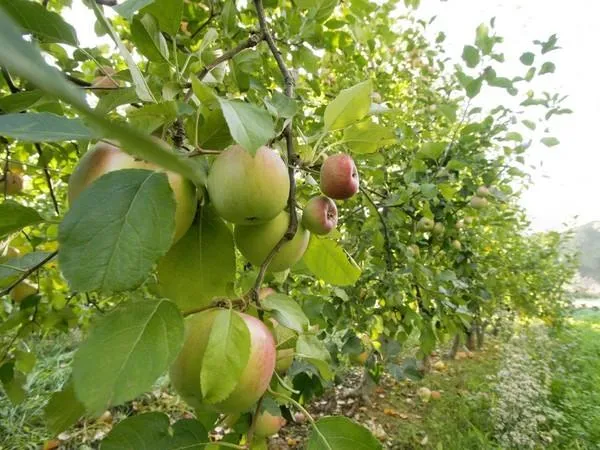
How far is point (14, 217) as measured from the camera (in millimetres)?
472

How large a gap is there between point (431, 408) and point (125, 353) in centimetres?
388

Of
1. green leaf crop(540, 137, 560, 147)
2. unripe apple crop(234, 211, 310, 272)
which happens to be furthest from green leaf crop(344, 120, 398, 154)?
green leaf crop(540, 137, 560, 147)

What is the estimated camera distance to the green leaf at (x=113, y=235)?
373mm

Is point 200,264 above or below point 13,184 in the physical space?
above

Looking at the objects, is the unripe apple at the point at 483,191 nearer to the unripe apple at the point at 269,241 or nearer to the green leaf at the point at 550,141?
the green leaf at the point at 550,141

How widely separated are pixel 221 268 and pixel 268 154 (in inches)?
5.8

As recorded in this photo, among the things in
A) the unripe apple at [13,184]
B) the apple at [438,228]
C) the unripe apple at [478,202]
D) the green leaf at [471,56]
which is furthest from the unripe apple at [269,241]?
the unripe apple at [478,202]

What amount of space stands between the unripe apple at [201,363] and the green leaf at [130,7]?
0.31m

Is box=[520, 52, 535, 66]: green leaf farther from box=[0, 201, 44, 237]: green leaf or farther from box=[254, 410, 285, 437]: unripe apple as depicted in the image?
box=[0, 201, 44, 237]: green leaf

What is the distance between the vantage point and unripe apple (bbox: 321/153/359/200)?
0.55 metres

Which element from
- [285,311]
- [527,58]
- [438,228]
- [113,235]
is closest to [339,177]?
[285,311]

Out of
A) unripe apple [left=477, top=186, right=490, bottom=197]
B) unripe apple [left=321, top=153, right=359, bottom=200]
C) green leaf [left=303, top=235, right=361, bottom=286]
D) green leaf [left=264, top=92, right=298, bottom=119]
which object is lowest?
green leaf [left=303, top=235, right=361, bottom=286]

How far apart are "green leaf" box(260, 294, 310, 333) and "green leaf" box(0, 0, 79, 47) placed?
38 cm

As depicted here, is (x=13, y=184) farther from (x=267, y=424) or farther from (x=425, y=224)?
(x=425, y=224)
